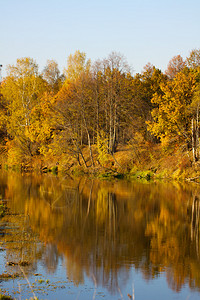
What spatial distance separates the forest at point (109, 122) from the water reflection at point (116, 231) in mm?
10294

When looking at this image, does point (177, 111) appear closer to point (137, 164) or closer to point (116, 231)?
point (137, 164)

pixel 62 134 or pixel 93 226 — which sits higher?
pixel 62 134

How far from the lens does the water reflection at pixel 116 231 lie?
39.2 ft

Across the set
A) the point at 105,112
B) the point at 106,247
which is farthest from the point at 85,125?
the point at 106,247

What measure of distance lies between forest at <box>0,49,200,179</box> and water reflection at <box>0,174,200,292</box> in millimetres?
10294

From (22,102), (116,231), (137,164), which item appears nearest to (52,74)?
(22,102)

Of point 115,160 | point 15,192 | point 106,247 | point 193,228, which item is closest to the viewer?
point 106,247

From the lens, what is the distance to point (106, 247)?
14500mm

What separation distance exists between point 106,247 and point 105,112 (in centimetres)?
3479

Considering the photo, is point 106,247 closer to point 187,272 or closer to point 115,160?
point 187,272

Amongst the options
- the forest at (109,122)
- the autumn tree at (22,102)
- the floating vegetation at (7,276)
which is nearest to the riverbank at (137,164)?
the forest at (109,122)

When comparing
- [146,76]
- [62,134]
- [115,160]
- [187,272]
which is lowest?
[187,272]

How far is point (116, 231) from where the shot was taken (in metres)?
17.3

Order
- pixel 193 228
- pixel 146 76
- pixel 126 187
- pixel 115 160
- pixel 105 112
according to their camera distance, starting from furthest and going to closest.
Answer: pixel 146 76, pixel 105 112, pixel 115 160, pixel 126 187, pixel 193 228
